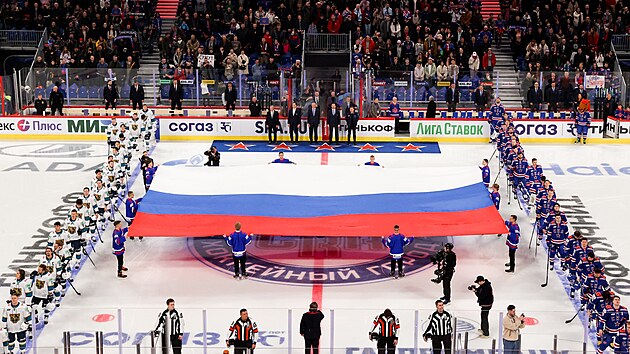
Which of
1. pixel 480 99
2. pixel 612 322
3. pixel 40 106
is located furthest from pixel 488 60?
pixel 612 322

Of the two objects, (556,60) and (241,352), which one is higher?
(556,60)

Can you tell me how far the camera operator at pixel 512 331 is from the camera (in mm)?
14789

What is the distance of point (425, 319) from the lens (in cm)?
1586

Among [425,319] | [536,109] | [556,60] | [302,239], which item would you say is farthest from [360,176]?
[556,60]

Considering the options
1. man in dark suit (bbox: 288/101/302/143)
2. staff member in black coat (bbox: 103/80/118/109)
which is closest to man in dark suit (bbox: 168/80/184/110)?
staff member in black coat (bbox: 103/80/118/109)

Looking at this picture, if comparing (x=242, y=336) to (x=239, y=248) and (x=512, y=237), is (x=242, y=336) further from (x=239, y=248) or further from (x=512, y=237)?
(x=512, y=237)

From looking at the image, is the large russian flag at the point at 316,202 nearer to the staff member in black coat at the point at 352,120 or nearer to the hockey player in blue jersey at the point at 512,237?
the hockey player in blue jersey at the point at 512,237

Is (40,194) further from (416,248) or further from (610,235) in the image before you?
(610,235)

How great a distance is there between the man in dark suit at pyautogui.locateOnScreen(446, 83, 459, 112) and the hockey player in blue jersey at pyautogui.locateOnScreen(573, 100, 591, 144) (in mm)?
3532

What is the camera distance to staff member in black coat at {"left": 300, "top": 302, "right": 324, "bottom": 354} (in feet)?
49.4

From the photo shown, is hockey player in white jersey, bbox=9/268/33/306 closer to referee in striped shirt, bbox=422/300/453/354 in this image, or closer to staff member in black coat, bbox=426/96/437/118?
referee in striped shirt, bbox=422/300/453/354

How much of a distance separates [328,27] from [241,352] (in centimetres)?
2270

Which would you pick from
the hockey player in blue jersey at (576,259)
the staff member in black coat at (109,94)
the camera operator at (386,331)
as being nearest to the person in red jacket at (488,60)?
the staff member in black coat at (109,94)

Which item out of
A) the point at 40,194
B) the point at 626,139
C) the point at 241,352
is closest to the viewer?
the point at 241,352
